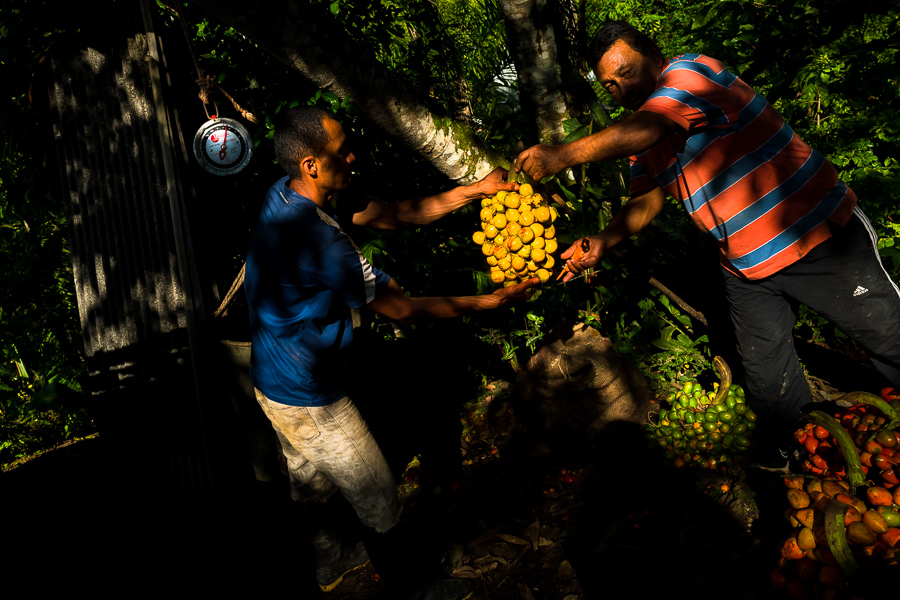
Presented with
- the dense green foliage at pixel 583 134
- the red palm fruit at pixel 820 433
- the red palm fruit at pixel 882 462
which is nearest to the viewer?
the red palm fruit at pixel 882 462

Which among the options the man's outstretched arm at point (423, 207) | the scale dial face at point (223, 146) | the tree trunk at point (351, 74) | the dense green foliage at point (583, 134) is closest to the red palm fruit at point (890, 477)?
the dense green foliage at point (583, 134)

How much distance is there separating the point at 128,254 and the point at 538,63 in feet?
10.8

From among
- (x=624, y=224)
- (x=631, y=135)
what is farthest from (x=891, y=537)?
(x=624, y=224)

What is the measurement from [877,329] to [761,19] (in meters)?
1.79

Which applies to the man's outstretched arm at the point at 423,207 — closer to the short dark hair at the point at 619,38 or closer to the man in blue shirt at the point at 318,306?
the man in blue shirt at the point at 318,306

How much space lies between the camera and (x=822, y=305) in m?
2.23

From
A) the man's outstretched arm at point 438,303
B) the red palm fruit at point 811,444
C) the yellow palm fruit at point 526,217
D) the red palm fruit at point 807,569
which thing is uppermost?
the yellow palm fruit at point 526,217

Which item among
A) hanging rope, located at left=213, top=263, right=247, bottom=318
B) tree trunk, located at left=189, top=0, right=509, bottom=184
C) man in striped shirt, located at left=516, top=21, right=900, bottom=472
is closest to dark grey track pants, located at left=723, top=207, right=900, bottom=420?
man in striped shirt, located at left=516, top=21, right=900, bottom=472

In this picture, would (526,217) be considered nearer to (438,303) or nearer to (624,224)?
(438,303)

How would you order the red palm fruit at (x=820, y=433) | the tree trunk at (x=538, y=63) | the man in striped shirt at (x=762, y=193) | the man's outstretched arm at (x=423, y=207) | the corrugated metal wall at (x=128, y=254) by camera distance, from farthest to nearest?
the corrugated metal wall at (x=128, y=254)
the man's outstretched arm at (x=423, y=207)
the tree trunk at (x=538, y=63)
the man in striped shirt at (x=762, y=193)
the red palm fruit at (x=820, y=433)

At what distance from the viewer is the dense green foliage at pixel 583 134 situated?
2.86m

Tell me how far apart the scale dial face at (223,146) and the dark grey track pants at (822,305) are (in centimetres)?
287

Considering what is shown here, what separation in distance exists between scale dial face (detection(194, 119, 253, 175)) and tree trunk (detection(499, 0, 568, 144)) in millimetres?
1789

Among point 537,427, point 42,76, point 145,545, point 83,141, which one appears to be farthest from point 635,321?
point 42,76
